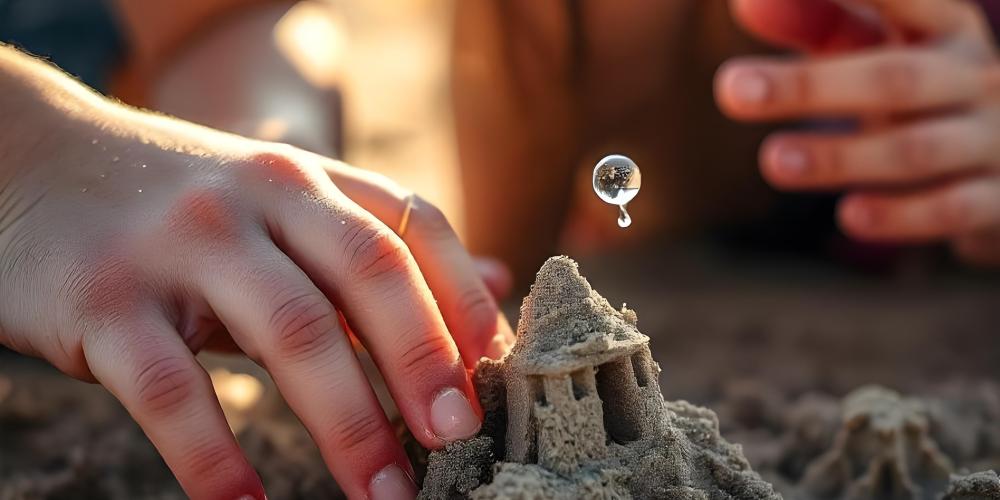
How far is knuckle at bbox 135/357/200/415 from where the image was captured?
1.25 metres

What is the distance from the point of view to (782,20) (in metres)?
2.84

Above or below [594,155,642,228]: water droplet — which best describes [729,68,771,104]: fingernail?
above

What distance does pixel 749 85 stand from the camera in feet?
8.49

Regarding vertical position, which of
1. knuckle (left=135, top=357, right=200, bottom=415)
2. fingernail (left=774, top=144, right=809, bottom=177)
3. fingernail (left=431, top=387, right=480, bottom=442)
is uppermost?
fingernail (left=774, top=144, right=809, bottom=177)

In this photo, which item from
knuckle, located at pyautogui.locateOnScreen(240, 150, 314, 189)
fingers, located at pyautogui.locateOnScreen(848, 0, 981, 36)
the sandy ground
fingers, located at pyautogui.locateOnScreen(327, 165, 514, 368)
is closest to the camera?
knuckle, located at pyautogui.locateOnScreen(240, 150, 314, 189)

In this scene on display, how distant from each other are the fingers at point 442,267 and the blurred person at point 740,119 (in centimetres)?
135

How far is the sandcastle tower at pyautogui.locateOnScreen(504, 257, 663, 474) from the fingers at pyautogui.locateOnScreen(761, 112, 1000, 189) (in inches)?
66.0

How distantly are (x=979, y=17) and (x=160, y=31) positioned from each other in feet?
8.36

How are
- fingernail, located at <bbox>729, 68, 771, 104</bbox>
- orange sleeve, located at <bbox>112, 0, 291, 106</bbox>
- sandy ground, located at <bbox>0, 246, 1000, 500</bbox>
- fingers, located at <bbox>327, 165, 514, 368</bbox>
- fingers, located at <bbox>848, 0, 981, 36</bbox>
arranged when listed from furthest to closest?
orange sleeve, located at <bbox>112, 0, 291, 106</bbox> → fingers, located at <bbox>848, 0, 981, 36</bbox> → fingernail, located at <bbox>729, 68, 771, 104</bbox> → sandy ground, located at <bbox>0, 246, 1000, 500</bbox> → fingers, located at <bbox>327, 165, 514, 368</bbox>

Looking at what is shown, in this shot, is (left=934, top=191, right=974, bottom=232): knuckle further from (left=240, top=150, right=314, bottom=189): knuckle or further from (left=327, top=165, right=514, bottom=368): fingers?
(left=240, top=150, right=314, bottom=189): knuckle

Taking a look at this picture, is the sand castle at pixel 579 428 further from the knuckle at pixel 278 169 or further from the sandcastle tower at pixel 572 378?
the knuckle at pixel 278 169

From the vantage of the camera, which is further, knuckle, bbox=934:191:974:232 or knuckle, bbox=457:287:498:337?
knuckle, bbox=934:191:974:232

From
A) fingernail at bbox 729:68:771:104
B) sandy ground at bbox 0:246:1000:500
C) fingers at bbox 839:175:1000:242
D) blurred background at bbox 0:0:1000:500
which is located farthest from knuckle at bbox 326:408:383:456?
fingers at bbox 839:175:1000:242

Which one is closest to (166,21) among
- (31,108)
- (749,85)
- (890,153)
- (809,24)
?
(31,108)
